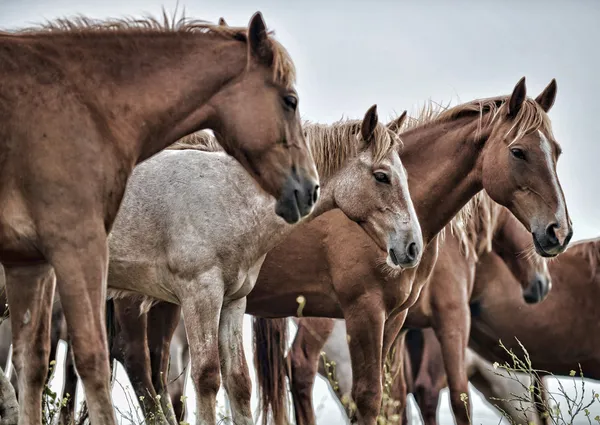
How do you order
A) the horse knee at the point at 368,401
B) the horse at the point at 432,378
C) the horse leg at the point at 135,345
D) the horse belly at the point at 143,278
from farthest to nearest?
the horse at the point at 432,378
the horse leg at the point at 135,345
the horse knee at the point at 368,401
the horse belly at the point at 143,278

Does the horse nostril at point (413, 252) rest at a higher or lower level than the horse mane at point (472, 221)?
lower

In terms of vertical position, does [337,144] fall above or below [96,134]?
above

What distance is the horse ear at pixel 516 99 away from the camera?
7496mm

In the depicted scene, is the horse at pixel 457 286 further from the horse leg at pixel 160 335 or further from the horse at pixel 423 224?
the horse leg at pixel 160 335

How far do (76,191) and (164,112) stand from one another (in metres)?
0.69

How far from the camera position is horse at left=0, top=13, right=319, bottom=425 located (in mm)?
4336

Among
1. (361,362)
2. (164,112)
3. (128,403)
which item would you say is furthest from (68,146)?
(361,362)

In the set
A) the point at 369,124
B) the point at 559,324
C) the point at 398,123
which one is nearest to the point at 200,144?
the point at 369,124

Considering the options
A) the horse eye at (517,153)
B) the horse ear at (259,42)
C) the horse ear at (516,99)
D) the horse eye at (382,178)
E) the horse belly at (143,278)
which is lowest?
the horse belly at (143,278)

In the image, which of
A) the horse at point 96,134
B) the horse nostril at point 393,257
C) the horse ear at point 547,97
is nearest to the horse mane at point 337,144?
the horse nostril at point 393,257

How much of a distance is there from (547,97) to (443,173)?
0.95 m

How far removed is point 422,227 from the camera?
302 inches

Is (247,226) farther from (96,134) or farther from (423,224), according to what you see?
(96,134)

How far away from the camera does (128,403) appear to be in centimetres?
657
